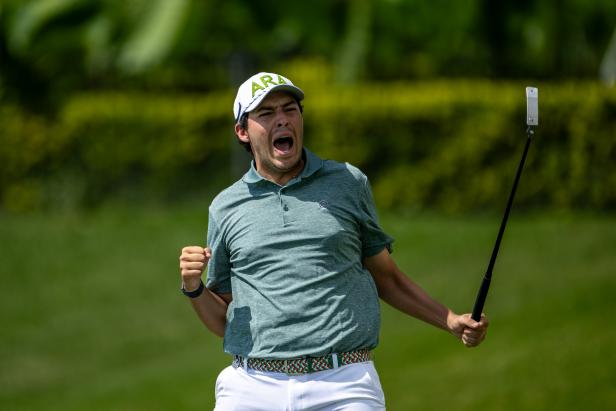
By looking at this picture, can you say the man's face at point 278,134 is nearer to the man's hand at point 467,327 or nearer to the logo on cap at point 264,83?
the logo on cap at point 264,83

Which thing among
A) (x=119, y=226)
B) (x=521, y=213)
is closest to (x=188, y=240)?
(x=119, y=226)

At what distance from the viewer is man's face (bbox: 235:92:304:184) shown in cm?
429

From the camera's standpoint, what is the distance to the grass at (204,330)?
9898 millimetres

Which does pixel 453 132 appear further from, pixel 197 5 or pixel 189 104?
pixel 197 5

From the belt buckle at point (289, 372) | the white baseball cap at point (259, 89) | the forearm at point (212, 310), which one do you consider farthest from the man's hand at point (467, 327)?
the white baseball cap at point (259, 89)

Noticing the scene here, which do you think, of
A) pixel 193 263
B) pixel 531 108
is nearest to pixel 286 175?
pixel 193 263

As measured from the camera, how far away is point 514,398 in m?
9.36

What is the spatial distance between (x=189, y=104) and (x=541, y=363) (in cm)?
869

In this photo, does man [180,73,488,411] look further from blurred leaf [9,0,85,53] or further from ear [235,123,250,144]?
blurred leaf [9,0,85,53]

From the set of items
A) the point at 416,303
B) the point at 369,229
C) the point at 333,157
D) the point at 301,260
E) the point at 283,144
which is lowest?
the point at 416,303

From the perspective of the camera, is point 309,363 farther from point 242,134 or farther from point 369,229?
point 242,134

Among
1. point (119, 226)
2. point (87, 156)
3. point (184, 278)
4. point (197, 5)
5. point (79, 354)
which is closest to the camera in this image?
point (184, 278)

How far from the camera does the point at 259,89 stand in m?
4.27

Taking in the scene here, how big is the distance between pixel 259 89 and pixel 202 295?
30.4 inches
